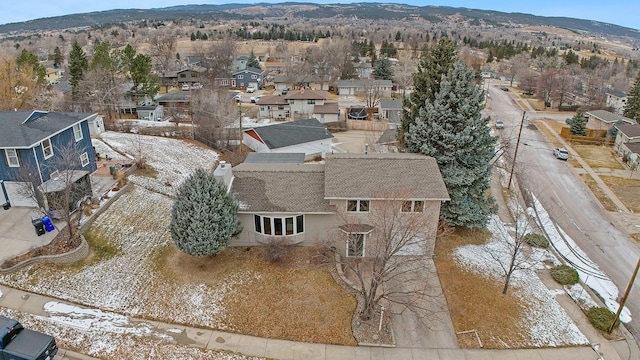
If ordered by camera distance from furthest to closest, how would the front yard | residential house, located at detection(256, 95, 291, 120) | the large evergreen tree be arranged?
residential house, located at detection(256, 95, 291, 120)
the large evergreen tree
the front yard

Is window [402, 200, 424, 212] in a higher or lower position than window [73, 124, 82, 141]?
lower

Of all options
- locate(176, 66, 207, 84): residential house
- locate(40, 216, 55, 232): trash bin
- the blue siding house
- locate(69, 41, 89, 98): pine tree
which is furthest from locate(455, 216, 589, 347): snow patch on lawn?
locate(176, 66, 207, 84): residential house

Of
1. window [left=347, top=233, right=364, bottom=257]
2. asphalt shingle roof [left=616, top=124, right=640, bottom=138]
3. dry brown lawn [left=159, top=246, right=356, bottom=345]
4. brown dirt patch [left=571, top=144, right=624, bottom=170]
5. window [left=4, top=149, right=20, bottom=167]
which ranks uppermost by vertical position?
window [left=4, top=149, right=20, bottom=167]

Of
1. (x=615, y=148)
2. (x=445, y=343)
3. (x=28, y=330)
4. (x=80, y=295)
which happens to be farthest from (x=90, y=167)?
(x=615, y=148)

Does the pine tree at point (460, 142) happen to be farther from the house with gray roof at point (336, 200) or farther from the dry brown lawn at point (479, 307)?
the dry brown lawn at point (479, 307)

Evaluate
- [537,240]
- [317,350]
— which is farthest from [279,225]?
[537,240]

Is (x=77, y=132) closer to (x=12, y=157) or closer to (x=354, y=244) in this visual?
(x=12, y=157)

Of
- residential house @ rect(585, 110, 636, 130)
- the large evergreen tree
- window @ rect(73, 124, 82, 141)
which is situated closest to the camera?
window @ rect(73, 124, 82, 141)

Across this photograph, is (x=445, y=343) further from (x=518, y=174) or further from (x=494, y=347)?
(x=518, y=174)

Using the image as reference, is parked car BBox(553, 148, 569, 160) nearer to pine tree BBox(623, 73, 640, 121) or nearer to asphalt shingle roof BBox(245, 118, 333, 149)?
pine tree BBox(623, 73, 640, 121)
